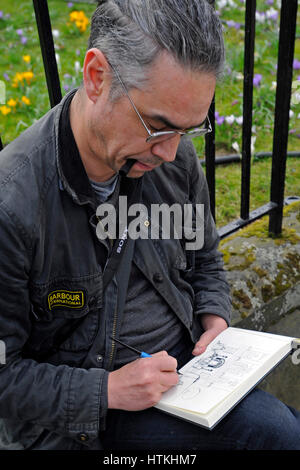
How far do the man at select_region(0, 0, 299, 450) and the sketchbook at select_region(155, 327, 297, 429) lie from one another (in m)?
0.06

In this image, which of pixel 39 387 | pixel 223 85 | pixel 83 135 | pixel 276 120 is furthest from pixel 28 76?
pixel 39 387

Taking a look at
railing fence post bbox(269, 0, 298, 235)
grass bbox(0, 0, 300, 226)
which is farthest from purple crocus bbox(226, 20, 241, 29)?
railing fence post bbox(269, 0, 298, 235)

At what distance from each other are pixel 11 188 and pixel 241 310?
1175mm

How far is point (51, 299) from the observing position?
139cm

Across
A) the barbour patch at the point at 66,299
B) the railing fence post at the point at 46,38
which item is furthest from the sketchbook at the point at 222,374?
the railing fence post at the point at 46,38

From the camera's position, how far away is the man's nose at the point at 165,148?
4.37 ft

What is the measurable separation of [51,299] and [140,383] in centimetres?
31

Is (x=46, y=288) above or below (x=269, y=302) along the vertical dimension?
above

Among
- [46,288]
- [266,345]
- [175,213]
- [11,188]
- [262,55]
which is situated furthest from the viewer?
[262,55]

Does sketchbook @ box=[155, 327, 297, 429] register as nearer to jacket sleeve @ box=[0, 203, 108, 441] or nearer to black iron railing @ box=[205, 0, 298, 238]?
jacket sleeve @ box=[0, 203, 108, 441]

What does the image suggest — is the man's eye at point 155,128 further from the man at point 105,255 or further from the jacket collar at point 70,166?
the jacket collar at point 70,166

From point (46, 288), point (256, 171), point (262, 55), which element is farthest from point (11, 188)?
point (262, 55)
